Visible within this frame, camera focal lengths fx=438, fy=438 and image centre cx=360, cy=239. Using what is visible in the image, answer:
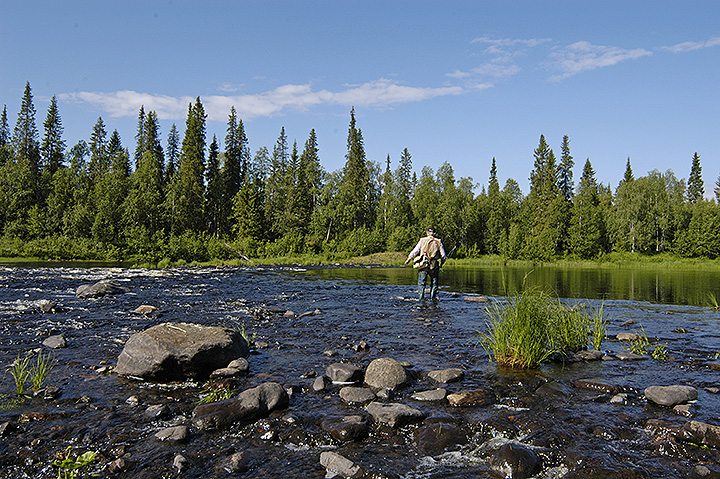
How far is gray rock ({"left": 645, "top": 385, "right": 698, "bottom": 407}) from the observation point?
6.79m

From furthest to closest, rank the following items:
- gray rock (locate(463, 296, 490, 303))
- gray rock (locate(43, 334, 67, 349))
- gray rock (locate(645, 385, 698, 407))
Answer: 1. gray rock (locate(463, 296, 490, 303))
2. gray rock (locate(43, 334, 67, 349))
3. gray rock (locate(645, 385, 698, 407))

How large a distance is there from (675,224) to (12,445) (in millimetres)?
99874

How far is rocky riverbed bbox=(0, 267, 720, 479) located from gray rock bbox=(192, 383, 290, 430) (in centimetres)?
2

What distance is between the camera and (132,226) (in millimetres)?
63219

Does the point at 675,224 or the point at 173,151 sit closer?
the point at 675,224

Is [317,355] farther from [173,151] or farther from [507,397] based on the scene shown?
[173,151]

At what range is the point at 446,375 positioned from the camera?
802cm

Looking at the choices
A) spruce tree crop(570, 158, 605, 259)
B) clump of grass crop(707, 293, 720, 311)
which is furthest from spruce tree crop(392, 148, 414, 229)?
clump of grass crop(707, 293, 720, 311)

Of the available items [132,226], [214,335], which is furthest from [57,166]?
[214,335]

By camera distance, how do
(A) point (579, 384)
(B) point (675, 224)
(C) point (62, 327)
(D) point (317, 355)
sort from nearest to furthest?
(A) point (579, 384)
(D) point (317, 355)
(C) point (62, 327)
(B) point (675, 224)

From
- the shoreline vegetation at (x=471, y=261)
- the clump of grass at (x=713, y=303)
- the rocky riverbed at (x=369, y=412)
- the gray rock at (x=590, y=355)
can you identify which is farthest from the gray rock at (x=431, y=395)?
the shoreline vegetation at (x=471, y=261)

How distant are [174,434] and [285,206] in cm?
7826

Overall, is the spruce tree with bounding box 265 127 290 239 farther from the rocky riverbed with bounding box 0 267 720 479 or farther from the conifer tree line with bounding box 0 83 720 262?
the rocky riverbed with bounding box 0 267 720 479

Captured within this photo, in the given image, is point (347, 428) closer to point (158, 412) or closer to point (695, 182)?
point (158, 412)
